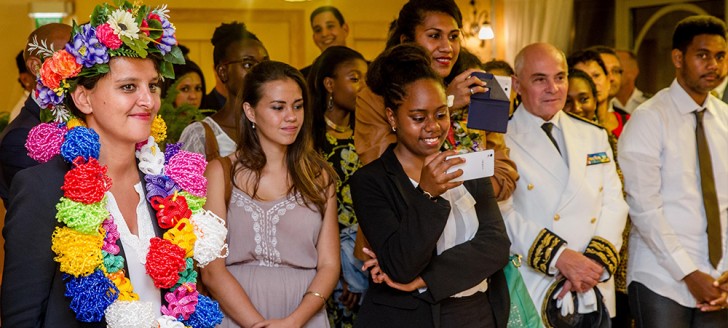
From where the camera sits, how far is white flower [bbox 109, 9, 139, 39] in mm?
2596

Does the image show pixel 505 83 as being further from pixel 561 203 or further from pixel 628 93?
pixel 628 93

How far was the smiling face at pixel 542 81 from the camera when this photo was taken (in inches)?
163

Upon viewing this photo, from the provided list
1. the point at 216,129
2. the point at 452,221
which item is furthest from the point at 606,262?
the point at 216,129

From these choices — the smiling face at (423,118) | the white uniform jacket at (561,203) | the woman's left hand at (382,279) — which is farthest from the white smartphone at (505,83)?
the woman's left hand at (382,279)

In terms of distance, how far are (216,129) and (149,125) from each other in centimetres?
141

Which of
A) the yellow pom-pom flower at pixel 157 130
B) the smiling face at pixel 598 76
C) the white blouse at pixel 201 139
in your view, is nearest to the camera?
the yellow pom-pom flower at pixel 157 130

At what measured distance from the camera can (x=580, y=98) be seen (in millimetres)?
4977

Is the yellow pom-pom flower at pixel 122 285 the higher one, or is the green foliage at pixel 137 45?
the green foliage at pixel 137 45

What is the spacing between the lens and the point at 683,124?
14.4 feet

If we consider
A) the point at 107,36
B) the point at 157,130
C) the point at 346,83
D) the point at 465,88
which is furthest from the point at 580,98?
the point at 107,36

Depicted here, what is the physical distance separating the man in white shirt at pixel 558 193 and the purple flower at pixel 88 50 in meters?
2.06

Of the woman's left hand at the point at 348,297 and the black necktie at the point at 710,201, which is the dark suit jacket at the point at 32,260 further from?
the black necktie at the point at 710,201

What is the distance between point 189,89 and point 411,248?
3.05 meters

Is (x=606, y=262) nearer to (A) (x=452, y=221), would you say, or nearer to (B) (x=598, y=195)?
(B) (x=598, y=195)
